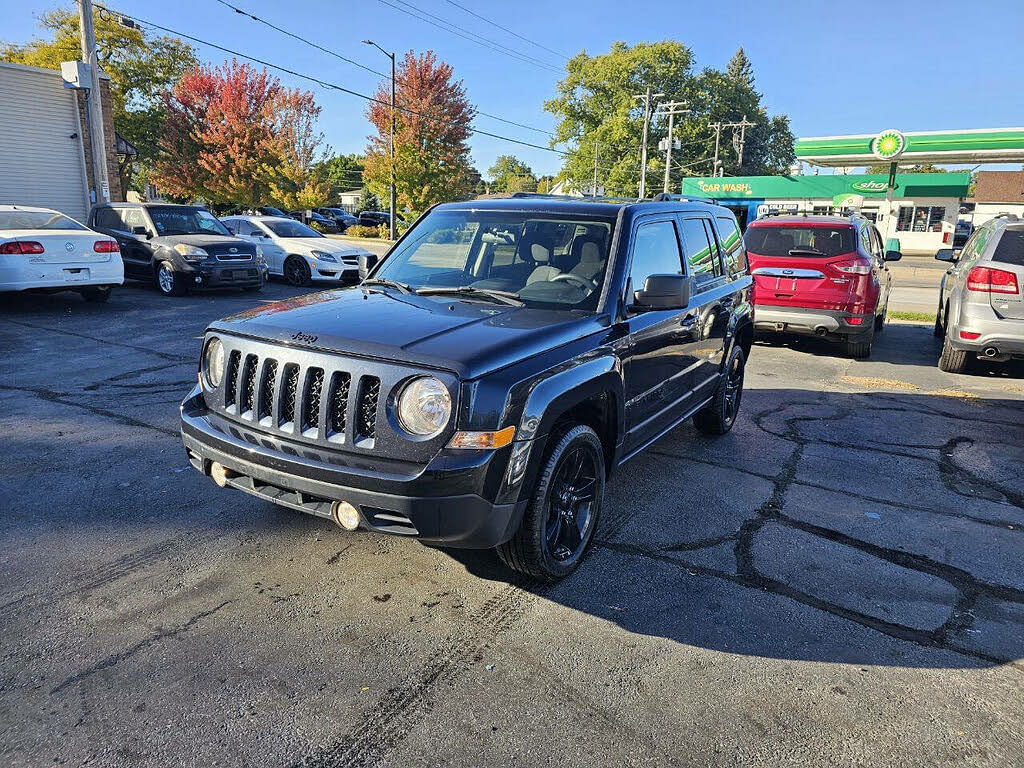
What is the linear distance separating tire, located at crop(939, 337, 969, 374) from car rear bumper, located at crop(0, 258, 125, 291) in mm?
12262

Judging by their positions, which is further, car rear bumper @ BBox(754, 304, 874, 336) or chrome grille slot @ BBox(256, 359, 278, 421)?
car rear bumper @ BBox(754, 304, 874, 336)

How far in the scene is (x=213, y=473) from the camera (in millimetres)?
3447

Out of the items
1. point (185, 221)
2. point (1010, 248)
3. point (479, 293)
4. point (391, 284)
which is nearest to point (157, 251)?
point (185, 221)

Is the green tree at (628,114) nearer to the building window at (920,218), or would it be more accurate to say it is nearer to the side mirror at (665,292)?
the building window at (920,218)

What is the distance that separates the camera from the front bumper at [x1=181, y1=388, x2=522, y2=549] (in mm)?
A: 2844

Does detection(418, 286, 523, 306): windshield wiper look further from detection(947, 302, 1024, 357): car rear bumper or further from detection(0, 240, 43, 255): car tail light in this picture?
detection(0, 240, 43, 255): car tail light

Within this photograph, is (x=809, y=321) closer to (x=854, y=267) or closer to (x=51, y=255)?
(x=854, y=267)

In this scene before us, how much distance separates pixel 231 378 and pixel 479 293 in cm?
137

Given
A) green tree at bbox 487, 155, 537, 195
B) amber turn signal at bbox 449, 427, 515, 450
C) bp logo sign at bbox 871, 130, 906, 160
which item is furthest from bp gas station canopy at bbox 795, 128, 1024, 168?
green tree at bbox 487, 155, 537, 195

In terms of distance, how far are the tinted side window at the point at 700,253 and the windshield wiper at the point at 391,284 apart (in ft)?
6.57

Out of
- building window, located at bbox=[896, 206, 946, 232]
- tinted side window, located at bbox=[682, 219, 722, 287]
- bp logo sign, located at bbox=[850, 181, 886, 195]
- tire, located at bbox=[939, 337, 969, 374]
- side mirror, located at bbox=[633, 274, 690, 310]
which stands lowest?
tire, located at bbox=[939, 337, 969, 374]

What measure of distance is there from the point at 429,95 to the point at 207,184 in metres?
13.2

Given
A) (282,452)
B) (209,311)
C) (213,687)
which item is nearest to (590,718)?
(213,687)

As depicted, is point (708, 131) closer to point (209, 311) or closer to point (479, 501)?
point (209, 311)
